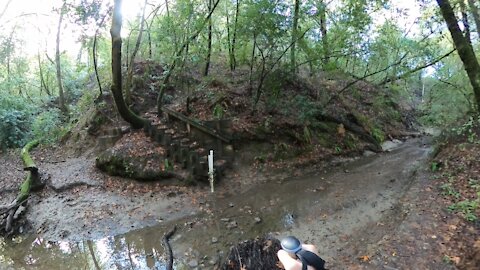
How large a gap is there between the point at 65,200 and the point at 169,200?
286cm

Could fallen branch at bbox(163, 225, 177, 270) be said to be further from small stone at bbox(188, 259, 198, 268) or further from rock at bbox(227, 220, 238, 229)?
rock at bbox(227, 220, 238, 229)

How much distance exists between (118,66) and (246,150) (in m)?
5.03

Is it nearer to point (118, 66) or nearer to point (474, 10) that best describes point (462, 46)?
point (474, 10)

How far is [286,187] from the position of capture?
9797 mm

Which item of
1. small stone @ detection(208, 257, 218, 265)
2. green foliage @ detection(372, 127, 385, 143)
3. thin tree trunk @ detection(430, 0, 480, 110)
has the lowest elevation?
small stone @ detection(208, 257, 218, 265)

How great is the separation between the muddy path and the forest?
5 cm

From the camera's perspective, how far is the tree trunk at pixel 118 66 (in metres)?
9.05

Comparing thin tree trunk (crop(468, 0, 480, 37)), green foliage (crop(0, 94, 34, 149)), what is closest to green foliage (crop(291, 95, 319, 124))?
thin tree trunk (crop(468, 0, 480, 37))

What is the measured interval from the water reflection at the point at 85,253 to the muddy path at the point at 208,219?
0.07 feet

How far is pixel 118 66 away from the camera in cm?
984

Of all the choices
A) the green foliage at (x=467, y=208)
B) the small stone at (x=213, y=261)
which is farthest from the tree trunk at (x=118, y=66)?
the green foliage at (x=467, y=208)

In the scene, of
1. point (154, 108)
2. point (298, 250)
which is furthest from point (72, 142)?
point (298, 250)

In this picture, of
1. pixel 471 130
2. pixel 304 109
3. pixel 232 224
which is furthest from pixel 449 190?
pixel 304 109

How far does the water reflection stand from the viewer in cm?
645
